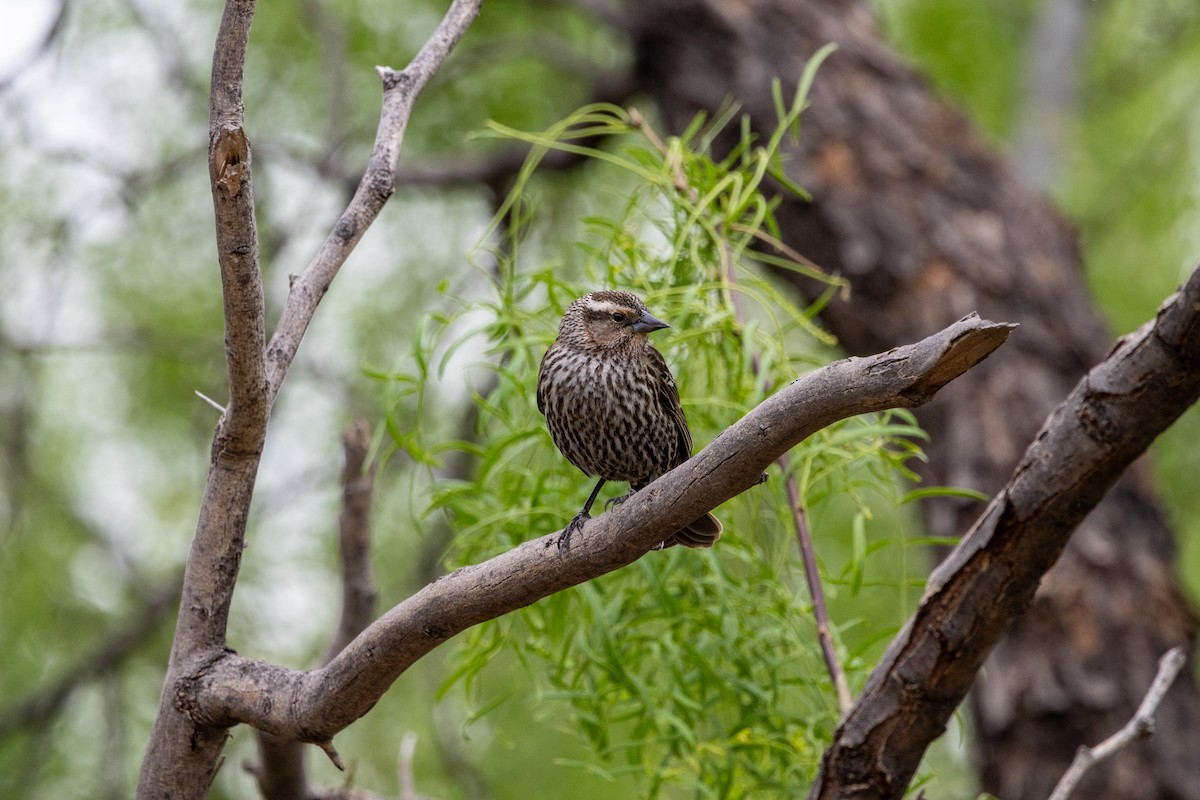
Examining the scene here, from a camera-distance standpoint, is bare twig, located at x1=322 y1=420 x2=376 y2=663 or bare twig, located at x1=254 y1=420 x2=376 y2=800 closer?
bare twig, located at x1=254 y1=420 x2=376 y2=800

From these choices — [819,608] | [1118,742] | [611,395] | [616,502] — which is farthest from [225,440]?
[1118,742]

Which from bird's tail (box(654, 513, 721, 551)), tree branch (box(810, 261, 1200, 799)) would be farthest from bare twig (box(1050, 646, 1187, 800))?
bird's tail (box(654, 513, 721, 551))

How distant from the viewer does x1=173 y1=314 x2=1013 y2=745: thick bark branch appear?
5.79 ft

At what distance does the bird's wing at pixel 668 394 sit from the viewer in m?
3.14

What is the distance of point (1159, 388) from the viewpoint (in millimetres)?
2340

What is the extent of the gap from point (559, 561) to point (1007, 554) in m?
0.94

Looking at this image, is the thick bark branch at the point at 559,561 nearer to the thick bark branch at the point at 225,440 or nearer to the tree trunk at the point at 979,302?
the thick bark branch at the point at 225,440

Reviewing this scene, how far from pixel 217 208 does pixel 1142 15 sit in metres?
7.89

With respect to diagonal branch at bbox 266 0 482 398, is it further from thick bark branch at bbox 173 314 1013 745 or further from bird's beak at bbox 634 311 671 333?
bird's beak at bbox 634 311 671 333

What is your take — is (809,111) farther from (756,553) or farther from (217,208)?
(217,208)

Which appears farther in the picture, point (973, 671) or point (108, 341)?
point (108, 341)

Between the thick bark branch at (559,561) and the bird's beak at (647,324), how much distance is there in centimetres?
93

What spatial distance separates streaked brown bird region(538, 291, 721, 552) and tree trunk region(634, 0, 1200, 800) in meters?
2.25

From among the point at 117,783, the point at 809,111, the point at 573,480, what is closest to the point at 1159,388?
the point at 573,480
